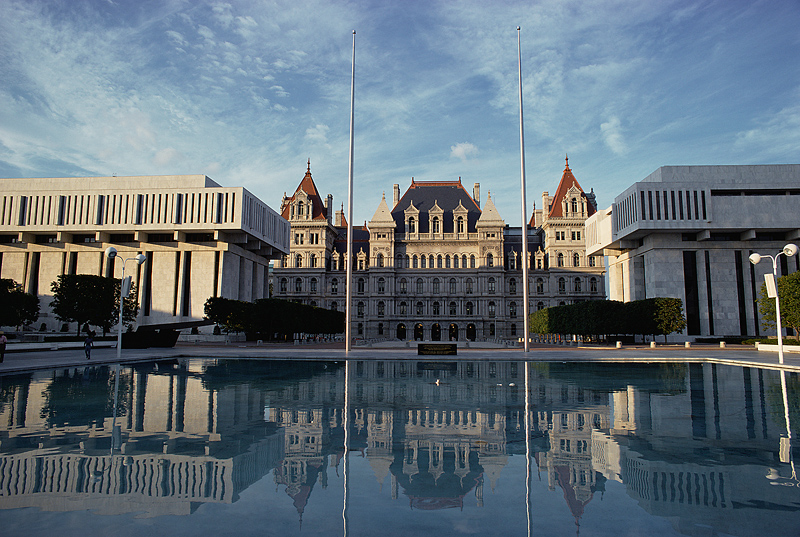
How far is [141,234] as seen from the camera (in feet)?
227

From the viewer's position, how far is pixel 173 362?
2975 centimetres

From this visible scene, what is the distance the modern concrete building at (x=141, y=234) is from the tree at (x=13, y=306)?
1541 centimetres

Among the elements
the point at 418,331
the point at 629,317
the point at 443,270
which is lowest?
the point at 418,331

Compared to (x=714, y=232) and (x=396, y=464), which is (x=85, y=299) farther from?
(x=714, y=232)

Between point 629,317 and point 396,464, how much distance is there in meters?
54.1

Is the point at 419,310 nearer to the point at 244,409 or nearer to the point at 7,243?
the point at 7,243

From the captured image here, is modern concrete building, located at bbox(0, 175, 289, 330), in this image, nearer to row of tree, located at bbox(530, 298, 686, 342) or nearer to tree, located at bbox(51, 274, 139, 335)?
tree, located at bbox(51, 274, 139, 335)

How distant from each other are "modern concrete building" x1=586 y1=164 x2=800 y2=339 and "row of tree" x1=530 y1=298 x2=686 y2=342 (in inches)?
369

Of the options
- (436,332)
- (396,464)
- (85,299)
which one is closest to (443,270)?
(436,332)

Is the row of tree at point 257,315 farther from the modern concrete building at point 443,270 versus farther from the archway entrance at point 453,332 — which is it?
the archway entrance at point 453,332

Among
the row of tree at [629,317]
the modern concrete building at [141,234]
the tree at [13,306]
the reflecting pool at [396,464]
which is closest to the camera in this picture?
the reflecting pool at [396,464]

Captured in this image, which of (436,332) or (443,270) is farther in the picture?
(436,332)

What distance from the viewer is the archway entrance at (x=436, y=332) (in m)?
92.6

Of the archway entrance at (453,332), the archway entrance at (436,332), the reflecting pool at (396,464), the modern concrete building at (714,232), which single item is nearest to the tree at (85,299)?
the reflecting pool at (396,464)
